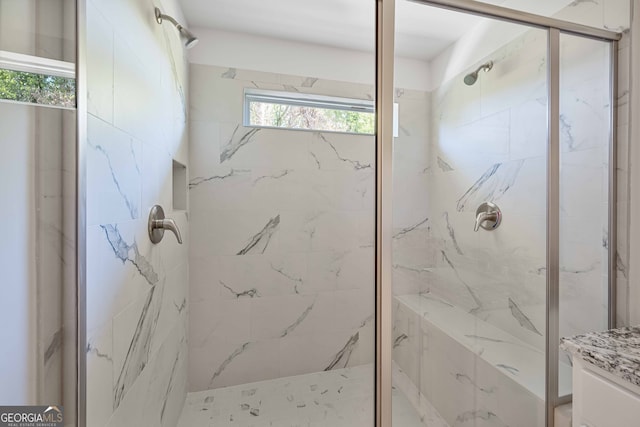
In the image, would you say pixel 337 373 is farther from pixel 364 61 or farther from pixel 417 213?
pixel 364 61

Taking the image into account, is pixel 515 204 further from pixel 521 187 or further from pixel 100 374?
pixel 100 374

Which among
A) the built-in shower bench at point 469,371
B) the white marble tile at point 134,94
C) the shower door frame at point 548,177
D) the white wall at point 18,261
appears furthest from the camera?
the built-in shower bench at point 469,371

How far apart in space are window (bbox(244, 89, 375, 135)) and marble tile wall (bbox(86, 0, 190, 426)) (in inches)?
16.3

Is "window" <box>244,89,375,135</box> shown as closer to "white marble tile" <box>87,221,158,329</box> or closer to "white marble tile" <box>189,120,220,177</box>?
"white marble tile" <box>189,120,220,177</box>

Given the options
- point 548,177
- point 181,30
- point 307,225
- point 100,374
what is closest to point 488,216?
point 548,177

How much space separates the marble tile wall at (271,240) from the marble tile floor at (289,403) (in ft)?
0.18

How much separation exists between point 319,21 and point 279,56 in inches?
11.0

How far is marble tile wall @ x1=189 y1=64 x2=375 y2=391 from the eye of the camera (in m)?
1.48

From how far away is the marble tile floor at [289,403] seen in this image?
1.36m

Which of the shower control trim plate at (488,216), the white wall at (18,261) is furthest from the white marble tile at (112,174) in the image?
the shower control trim plate at (488,216)

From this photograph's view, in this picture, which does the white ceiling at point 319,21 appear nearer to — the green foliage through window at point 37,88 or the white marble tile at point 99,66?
the white marble tile at point 99,66

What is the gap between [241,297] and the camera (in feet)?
5.11

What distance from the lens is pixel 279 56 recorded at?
1.52 m

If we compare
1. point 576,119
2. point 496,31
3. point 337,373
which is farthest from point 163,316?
point 576,119
